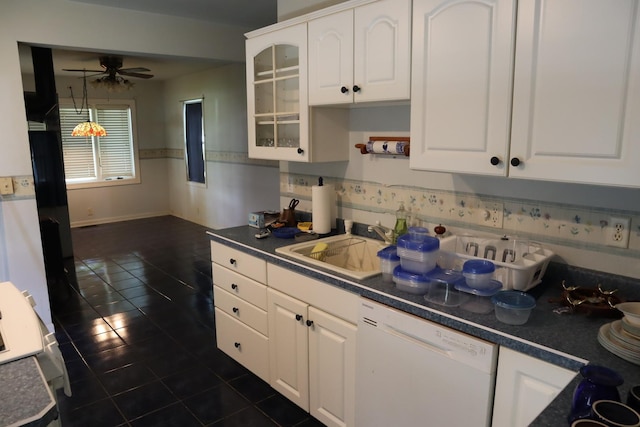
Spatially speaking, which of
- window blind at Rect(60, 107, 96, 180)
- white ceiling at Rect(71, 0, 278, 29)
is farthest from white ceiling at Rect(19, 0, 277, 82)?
window blind at Rect(60, 107, 96, 180)

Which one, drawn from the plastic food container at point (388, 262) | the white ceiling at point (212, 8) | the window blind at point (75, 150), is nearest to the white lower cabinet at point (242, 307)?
the plastic food container at point (388, 262)

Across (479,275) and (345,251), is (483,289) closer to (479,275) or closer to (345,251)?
(479,275)

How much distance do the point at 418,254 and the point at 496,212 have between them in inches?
19.7

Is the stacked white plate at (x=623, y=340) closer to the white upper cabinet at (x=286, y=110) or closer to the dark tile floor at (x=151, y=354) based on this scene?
the dark tile floor at (x=151, y=354)

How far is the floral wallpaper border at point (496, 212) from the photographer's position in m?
1.76

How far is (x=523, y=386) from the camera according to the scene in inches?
56.6

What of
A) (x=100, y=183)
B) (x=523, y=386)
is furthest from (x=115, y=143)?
(x=523, y=386)

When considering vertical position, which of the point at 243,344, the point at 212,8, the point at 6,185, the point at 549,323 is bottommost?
the point at 243,344

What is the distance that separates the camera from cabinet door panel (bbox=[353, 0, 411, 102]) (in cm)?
196

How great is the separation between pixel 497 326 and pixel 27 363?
1420 mm

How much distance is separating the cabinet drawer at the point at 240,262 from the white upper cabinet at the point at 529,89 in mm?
1070

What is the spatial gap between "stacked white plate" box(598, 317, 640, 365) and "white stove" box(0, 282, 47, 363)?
1.67m

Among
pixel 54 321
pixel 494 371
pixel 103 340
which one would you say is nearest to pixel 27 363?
pixel 494 371

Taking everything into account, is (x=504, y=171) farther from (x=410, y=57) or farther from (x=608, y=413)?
(x=608, y=413)
